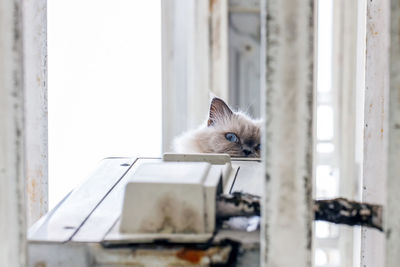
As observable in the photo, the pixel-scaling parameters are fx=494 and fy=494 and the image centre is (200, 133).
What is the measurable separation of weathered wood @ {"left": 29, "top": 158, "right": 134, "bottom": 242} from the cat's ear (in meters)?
0.80

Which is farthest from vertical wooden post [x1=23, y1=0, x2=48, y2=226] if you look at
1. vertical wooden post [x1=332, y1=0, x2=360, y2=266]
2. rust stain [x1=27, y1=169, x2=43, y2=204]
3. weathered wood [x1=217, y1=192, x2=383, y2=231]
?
vertical wooden post [x1=332, y1=0, x2=360, y2=266]

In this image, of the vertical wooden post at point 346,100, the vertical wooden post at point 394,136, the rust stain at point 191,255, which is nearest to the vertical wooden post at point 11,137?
the rust stain at point 191,255

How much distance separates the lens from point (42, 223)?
2.53 ft

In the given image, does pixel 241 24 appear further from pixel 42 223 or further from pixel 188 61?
pixel 42 223

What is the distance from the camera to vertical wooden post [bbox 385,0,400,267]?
61 centimetres

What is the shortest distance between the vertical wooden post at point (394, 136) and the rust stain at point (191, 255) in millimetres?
247

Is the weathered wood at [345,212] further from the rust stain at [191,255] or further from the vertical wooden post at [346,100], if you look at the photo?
the vertical wooden post at [346,100]

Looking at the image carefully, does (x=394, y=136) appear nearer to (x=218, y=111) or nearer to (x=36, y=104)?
(x=36, y=104)

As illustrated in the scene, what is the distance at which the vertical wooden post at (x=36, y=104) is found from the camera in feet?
3.01

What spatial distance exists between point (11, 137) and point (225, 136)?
127 cm

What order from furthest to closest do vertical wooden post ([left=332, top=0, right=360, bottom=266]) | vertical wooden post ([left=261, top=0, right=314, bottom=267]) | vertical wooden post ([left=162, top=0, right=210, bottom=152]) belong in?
1. vertical wooden post ([left=332, top=0, right=360, bottom=266])
2. vertical wooden post ([left=162, top=0, right=210, bottom=152])
3. vertical wooden post ([left=261, top=0, right=314, bottom=267])

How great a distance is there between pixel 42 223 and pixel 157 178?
0.20 metres

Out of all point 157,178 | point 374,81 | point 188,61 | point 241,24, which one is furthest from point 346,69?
point 157,178

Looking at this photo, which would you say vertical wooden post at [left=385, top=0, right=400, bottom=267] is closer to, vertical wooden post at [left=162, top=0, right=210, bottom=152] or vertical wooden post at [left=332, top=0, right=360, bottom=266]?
vertical wooden post at [left=162, top=0, right=210, bottom=152]
